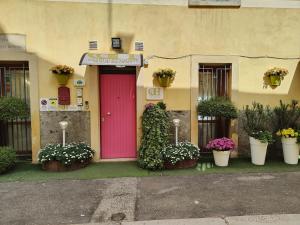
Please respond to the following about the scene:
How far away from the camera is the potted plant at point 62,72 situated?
598 cm

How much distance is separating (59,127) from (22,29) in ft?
8.04

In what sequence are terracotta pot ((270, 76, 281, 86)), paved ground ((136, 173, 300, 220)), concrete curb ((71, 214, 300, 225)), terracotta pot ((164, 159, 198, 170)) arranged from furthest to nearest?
1. terracotta pot ((270, 76, 281, 86))
2. terracotta pot ((164, 159, 198, 170))
3. paved ground ((136, 173, 300, 220))
4. concrete curb ((71, 214, 300, 225))

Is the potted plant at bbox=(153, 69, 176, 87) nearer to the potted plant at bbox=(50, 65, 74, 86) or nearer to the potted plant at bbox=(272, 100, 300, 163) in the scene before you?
the potted plant at bbox=(50, 65, 74, 86)

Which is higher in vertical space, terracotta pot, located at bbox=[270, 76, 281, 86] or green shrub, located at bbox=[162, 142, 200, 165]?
terracotta pot, located at bbox=[270, 76, 281, 86]

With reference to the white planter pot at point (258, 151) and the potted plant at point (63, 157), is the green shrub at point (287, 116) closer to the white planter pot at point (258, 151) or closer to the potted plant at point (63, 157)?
the white planter pot at point (258, 151)

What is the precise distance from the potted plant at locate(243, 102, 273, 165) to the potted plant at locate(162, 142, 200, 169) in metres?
1.37

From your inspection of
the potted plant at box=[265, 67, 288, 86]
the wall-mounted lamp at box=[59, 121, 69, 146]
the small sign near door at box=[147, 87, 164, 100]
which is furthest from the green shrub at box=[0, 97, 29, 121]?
the potted plant at box=[265, 67, 288, 86]

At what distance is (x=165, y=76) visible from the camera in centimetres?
622

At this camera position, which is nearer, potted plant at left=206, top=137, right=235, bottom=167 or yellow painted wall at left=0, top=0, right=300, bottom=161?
potted plant at left=206, top=137, right=235, bottom=167

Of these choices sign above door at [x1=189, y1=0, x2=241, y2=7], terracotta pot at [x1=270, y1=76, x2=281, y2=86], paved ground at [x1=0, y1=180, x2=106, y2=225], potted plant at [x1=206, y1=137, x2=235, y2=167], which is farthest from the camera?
terracotta pot at [x1=270, y1=76, x2=281, y2=86]

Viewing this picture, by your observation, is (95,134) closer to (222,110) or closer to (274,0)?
(222,110)

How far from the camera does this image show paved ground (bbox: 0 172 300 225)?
3.72 m

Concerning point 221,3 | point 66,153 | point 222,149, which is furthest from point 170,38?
point 66,153

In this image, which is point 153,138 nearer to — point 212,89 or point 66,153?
point 66,153
